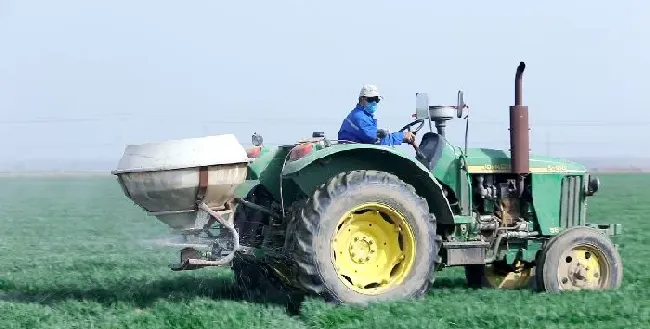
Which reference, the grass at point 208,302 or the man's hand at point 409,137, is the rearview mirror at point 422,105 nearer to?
the man's hand at point 409,137

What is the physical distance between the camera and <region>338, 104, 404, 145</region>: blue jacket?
8.26m

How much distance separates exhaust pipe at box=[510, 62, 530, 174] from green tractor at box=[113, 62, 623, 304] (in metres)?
0.01

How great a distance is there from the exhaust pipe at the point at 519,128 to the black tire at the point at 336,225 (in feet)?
4.22

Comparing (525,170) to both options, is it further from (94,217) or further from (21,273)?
(94,217)

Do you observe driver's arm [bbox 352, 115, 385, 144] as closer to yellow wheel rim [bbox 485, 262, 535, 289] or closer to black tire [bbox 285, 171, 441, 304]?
black tire [bbox 285, 171, 441, 304]

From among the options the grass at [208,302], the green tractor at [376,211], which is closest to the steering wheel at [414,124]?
the green tractor at [376,211]

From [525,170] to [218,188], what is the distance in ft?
9.81

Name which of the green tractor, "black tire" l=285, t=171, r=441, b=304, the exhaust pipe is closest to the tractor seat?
the green tractor

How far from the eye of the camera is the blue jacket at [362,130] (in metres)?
8.26

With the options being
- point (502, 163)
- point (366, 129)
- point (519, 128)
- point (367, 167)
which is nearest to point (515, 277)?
point (502, 163)

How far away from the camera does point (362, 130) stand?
8.26 metres

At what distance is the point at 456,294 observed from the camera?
8516 mm

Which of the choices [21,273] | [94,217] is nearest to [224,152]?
[21,273]

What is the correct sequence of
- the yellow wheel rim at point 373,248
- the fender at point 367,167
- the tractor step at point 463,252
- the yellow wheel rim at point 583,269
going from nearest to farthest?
1. the fender at point 367,167
2. the yellow wheel rim at point 373,248
3. the tractor step at point 463,252
4. the yellow wheel rim at point 583,269
